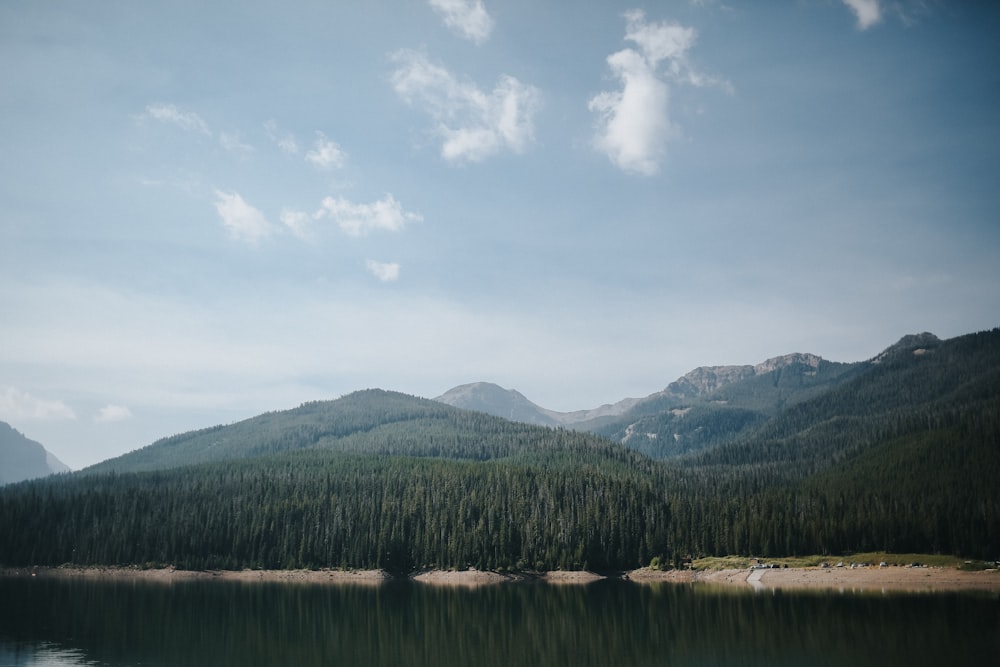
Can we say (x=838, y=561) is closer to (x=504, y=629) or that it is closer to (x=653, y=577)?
(x=653, y=577)

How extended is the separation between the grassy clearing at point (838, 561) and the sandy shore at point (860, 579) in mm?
3064

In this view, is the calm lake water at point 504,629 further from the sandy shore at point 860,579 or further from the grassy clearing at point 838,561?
the grassy clearing at point 838,561

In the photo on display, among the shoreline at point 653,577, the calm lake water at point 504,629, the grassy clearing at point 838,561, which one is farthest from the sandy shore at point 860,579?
the calm lake water at point 504,629

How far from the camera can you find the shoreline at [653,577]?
107 metres

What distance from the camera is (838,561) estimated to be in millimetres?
126375

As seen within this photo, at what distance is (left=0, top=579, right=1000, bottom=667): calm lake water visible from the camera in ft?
174

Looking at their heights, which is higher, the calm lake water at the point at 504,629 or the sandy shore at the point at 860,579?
the calm lake water at the point at 504,629

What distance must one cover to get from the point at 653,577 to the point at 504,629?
250 ft

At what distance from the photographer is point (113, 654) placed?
5556 centimetres

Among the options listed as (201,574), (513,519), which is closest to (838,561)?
(513,519)

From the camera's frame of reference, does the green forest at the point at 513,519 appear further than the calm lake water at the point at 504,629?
Yes

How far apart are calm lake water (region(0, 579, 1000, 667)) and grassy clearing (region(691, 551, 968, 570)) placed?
30.7m

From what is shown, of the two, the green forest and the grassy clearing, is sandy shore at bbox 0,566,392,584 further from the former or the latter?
the grassy clearing

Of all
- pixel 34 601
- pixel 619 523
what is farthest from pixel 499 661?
pixel 619 523
